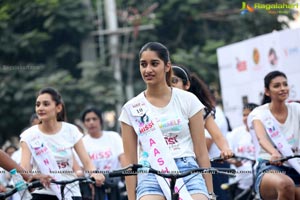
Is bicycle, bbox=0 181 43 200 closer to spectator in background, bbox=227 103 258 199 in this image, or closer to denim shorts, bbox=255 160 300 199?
denim shorts, bbox=255 160 300 199

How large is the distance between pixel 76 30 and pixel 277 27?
5340 mm

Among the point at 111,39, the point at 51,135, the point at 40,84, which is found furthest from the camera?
the point at 111,39

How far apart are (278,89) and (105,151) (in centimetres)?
370

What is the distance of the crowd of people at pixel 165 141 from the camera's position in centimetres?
639

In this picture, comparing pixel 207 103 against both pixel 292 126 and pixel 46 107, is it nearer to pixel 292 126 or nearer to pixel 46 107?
pixel 292 126

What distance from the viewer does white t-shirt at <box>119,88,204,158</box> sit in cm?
640

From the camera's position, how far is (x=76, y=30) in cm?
2119

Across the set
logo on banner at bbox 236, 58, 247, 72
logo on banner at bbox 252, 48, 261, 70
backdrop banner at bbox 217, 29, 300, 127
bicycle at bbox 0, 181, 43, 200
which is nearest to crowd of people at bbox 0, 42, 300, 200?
bicycle at bbox 0, 181, 43, 200

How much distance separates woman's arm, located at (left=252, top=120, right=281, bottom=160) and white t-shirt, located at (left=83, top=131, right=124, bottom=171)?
339cm

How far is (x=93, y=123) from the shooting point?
11.3 meters

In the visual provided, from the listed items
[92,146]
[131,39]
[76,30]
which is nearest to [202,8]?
[131,39]

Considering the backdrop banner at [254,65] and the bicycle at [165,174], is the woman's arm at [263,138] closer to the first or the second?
the bicycle at [165,174]

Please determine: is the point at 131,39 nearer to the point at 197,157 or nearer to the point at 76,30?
the point at 76,30

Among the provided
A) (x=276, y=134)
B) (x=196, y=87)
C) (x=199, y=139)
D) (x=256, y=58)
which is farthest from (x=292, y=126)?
(x=256, y=58)
